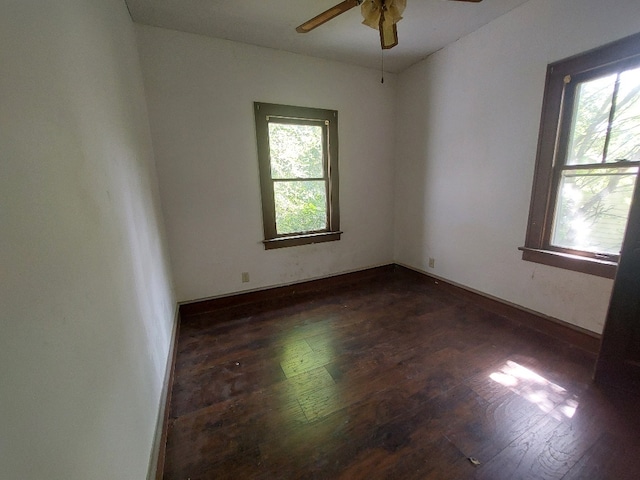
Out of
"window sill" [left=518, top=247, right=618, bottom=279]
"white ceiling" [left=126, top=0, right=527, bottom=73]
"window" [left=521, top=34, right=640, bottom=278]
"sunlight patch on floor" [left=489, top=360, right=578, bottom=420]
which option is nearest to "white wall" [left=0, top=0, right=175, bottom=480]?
"white ceiling" [left=126, top=0, right=527, bottom=73]

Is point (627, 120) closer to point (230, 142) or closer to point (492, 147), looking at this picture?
point (492, 147)

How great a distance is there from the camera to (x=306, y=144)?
287cm

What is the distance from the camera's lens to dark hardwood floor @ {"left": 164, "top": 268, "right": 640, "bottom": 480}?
1168mm

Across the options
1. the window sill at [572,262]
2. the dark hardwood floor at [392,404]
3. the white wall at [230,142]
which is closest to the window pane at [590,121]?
the window sill at [572,262]

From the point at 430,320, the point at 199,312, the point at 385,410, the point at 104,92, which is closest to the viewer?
the point at 104,92

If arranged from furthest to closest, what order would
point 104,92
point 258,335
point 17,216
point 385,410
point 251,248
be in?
point 251,248
point 258,335
point 385,410
point 104,92
point 17,216

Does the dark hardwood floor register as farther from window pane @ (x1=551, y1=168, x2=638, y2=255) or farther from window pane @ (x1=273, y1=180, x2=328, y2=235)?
window pane @ (x1=273, y1=180, x2=328, y2=235)

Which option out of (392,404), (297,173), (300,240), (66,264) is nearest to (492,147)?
(297,173)

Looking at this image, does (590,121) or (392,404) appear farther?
(590,121)

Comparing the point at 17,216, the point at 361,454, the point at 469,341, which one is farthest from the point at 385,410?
the point at 17,216

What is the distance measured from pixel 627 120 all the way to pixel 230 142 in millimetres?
2980

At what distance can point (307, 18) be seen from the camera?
6.87 ft

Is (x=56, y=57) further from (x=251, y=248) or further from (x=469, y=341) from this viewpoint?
(x=469, y=341)

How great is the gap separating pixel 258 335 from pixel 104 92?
1.87 m
